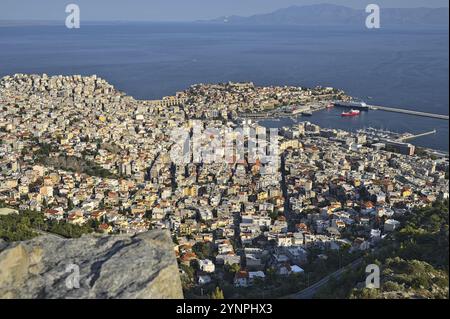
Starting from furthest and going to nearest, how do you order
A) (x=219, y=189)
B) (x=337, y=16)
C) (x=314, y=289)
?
(x=337, y=16) → (x=219, y=189) → (x=314, y=289)

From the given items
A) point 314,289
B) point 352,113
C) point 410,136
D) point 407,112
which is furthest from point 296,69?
point 314,289

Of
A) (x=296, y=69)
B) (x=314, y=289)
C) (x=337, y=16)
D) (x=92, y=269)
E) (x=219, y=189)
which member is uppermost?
(x=337, y=16)

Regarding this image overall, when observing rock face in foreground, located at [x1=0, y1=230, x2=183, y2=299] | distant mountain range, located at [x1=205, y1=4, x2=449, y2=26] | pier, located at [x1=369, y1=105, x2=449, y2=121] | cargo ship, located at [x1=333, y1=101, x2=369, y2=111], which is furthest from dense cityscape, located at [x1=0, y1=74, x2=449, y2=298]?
distant mountain range, located at [x1=205, y1=4, x2=449, y2=26]

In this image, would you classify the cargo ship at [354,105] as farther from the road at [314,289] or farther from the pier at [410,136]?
the road at [314,289]

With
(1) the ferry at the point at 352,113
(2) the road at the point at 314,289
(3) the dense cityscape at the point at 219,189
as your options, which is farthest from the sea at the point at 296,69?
(2) the road at the point at 314,289

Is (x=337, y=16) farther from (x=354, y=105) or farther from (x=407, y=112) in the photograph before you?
(x=407, y=112)

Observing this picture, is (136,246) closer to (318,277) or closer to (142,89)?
(318,277)
